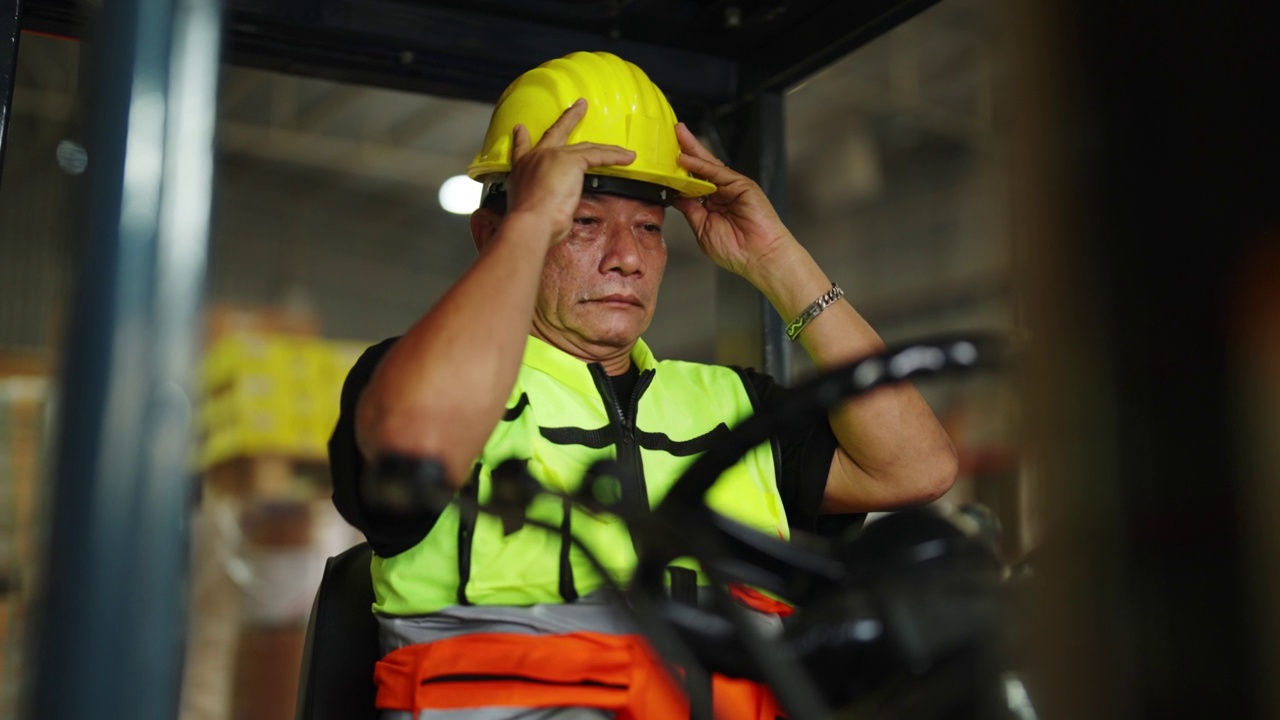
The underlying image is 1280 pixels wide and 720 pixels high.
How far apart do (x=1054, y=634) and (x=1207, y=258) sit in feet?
0.35

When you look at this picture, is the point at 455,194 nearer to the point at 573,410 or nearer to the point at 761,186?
the point at 761,186

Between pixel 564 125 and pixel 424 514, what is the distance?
2.08 feet

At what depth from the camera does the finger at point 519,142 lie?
5.98 feet

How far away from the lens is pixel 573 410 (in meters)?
1.80

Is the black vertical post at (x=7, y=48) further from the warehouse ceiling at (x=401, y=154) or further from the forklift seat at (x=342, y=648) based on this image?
the warehouse ceiling at (x=401, y=154)

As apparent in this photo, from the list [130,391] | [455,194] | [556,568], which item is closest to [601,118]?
[556,568]

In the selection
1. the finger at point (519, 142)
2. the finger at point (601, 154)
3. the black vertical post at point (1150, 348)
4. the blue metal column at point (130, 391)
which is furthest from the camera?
the finger at point (519, 142)

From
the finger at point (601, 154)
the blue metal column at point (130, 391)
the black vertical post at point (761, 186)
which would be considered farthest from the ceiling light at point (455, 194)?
the blue metal column at point (130, 391)

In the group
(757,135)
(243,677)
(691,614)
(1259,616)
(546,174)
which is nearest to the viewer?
(1259,616)

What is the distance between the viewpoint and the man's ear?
2018 millimetres

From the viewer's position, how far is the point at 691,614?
1.04 m

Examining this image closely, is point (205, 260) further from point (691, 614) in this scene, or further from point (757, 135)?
point (757, 135)

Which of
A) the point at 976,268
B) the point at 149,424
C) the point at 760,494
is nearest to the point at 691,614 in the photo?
the point at 149,424

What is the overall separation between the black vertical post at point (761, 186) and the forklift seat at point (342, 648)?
890 millimetres
